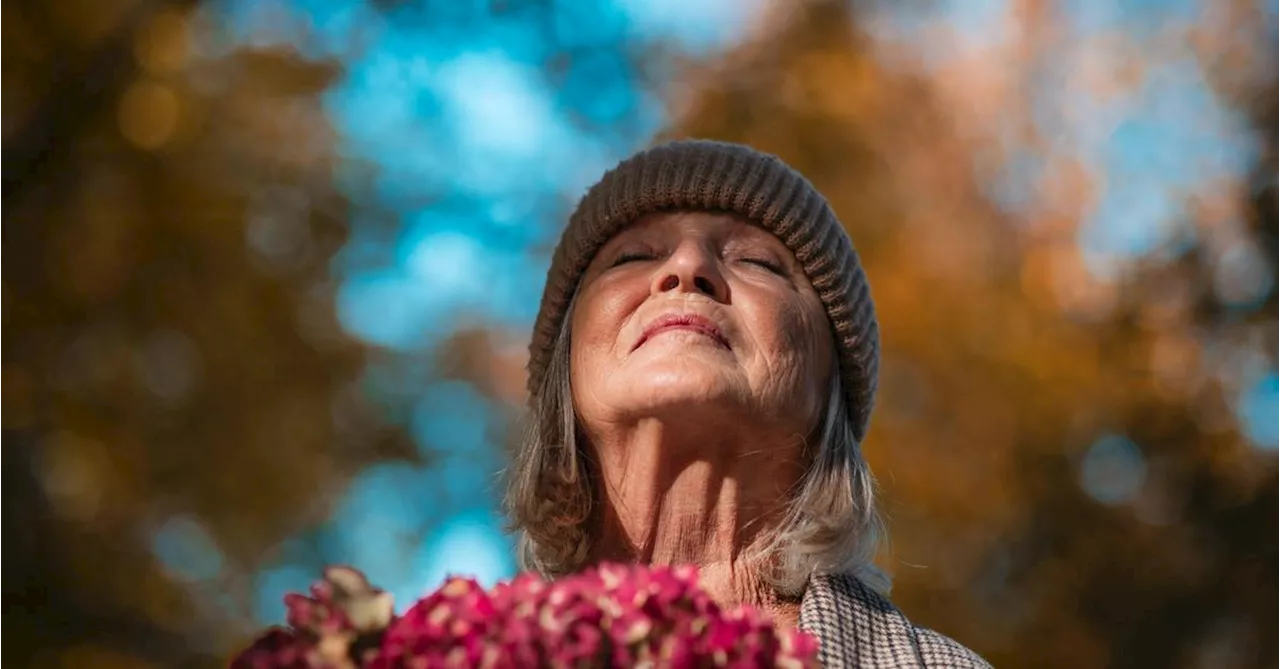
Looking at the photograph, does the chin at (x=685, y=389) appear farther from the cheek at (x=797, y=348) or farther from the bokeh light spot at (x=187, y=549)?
the bokeh light spot at (x=187, y=549)

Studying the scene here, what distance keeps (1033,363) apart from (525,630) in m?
6.24

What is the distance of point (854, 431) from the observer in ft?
8.84

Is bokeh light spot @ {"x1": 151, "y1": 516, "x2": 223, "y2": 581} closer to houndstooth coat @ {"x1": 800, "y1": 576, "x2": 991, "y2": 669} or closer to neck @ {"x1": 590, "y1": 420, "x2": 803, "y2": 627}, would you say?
neck @ {"x1": 590, "y1": 420, "x2": 803, "y2": 627}

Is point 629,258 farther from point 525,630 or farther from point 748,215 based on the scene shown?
point 525,630

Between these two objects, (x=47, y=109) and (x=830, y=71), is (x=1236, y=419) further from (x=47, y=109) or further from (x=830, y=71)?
(x=47, y=109)

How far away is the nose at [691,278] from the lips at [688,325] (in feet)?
0.22

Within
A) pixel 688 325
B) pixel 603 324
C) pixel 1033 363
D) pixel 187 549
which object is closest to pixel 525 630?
pixel 688 325

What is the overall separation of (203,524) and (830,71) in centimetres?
435

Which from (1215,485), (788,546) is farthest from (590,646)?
(1215,485)

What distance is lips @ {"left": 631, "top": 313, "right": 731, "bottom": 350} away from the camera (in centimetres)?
232

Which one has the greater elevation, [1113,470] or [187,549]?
[1113,470]

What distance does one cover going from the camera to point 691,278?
2.40 metres

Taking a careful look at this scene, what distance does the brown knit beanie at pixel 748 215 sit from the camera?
2.61m

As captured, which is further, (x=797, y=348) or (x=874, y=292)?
(x=874, y=292)
